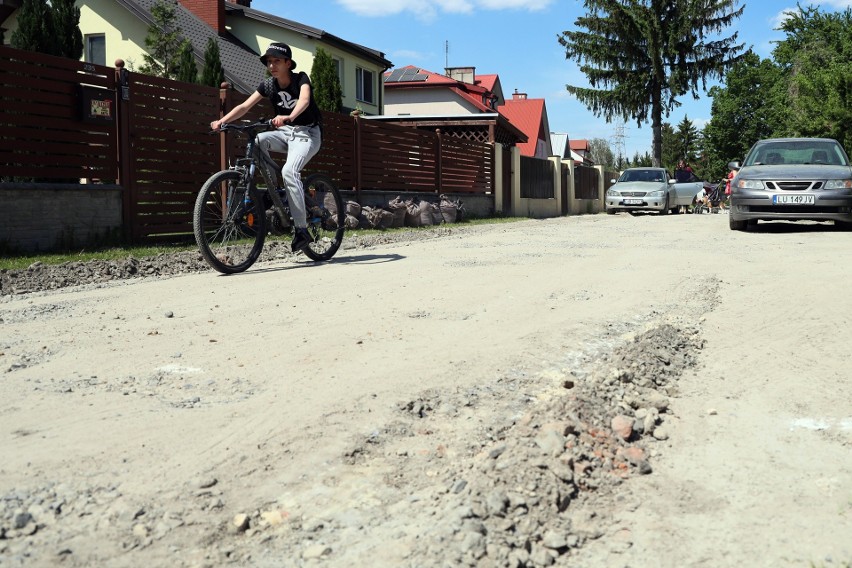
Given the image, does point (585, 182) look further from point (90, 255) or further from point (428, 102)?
point (90, 255)

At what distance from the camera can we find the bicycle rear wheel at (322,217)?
26.9ft

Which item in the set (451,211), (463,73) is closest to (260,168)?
(451,211)

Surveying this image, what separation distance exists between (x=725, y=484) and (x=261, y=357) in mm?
2230

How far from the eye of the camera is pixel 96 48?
92.6ft

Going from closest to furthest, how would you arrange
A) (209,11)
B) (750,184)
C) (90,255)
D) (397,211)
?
(90,255)
(750,184)
(397,211)
(209,11)

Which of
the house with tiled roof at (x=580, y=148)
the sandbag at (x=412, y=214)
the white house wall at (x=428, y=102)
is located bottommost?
the sandbag at (x=412, y=214)

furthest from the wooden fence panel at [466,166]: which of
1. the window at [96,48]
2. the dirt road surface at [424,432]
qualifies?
the dirt road surface at [424,432]

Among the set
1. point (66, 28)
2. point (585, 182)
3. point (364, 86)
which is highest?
point (364, 86)

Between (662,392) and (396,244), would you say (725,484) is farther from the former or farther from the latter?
(396,244)

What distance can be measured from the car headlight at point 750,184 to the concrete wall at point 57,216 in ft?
31.2

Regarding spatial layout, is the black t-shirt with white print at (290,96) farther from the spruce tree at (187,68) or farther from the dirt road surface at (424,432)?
the spruce tree at (187,68)

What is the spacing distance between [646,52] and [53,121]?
3616 centimetres

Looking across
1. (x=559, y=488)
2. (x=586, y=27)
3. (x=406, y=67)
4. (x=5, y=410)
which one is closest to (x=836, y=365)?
(x=559, y=488)

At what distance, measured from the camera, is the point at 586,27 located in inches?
1633
